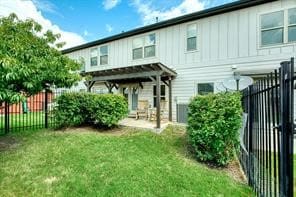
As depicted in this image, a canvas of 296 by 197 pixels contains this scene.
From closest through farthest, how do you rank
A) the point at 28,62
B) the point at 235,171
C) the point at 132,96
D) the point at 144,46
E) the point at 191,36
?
the point at 235,171 < the point at 28,62 < the point at 191,36 < the point at 144,46 < the point at 132,96

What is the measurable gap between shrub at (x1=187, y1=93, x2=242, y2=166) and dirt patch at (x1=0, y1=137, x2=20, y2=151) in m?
5.65

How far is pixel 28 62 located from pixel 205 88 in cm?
828

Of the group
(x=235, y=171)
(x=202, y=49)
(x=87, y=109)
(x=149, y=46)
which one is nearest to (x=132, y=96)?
(x=149, y=46)

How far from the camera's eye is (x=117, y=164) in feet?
21.1

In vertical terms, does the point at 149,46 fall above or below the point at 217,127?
above

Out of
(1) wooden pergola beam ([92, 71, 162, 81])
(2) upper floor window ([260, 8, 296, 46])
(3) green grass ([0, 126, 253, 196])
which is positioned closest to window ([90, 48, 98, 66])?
(1) wooden pergola beam ([92, 71, 162, 81])

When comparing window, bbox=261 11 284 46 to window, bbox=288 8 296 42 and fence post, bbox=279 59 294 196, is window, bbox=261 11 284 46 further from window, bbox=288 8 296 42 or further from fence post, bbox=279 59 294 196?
fence post, bbox=279 59 294 196

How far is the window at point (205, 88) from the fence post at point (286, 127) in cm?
983

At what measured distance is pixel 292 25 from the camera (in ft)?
34.4

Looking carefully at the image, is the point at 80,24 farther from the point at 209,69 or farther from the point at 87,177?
the point at 87,177

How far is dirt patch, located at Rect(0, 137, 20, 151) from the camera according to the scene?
818 cm

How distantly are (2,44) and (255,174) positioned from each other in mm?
6436

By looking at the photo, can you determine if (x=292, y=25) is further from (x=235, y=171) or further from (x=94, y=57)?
(x=94, y=57)

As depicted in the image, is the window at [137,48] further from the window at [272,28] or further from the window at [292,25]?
the window at [292,25]
